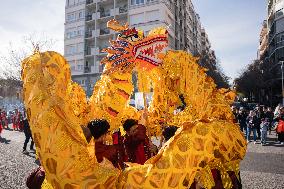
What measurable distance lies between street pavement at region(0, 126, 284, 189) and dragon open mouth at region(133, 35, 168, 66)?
486cm

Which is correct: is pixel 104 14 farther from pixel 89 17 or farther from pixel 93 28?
pixel 93 28

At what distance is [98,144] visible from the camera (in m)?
2.82

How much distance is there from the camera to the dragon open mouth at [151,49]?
3066 mm

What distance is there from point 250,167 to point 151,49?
705 cm

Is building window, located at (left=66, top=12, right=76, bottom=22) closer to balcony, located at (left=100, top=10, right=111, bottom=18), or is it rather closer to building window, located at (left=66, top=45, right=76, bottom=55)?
building window, located at (left=66, top=45, right=76, bottom=55)

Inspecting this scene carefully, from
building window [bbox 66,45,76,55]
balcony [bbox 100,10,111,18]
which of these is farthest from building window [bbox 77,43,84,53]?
balcony [bbox 100,10,111,18]

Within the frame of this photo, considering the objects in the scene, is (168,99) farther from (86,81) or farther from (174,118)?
(86,81)

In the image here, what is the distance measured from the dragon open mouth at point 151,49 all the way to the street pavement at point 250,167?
4858 millimetres

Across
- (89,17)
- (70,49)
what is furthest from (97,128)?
(70,49)

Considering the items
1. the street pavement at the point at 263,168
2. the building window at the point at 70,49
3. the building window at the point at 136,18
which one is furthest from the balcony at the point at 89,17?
the street pavement at the point at 263,168

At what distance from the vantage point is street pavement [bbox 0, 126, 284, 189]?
23.5 ft

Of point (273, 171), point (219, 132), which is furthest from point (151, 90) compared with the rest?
point (273, 171)

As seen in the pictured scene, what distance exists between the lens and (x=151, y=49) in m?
3.10

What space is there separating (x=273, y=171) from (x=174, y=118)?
238 inches
